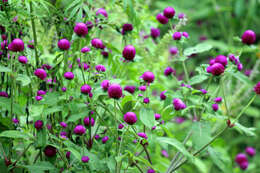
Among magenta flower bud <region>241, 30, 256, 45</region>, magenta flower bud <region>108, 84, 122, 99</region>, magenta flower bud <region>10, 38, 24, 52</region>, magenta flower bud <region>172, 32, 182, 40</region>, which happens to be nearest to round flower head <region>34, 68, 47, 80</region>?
magenta flower bud <region>10, 38, 24, 52</region>

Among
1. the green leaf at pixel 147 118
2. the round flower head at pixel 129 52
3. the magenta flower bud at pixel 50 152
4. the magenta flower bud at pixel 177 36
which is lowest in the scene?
the magenta flower bud at pixel 50 152

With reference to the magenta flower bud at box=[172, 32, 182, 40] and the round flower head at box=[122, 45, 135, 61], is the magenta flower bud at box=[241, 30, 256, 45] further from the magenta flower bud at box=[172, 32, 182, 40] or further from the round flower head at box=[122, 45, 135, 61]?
the round flower head at box=[122, 45, 135, 61]

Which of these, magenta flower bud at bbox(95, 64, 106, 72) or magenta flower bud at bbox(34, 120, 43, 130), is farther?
magenta flower bud at bbox(95, 64, 106, 72)

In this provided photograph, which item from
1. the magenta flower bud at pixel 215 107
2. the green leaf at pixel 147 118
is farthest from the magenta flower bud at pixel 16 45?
the magenta flower bud at pixel 215 107

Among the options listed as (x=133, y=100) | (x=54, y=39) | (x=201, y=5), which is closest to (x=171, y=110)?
(x=133, y=100)

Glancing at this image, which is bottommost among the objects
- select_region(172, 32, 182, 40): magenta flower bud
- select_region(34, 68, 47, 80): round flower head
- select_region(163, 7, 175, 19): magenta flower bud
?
select_region(34, 68, 47, 80): round flower head

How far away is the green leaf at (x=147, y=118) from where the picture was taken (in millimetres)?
780

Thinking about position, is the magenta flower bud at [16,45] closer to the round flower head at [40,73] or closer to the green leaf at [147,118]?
the round flower head at [40,73]

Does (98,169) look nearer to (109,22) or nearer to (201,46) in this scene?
(109,22)

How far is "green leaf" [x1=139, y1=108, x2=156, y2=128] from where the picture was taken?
78 centimetres

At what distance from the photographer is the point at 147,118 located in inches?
31.6

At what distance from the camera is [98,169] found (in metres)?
0.81

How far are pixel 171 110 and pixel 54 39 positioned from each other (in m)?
0.56

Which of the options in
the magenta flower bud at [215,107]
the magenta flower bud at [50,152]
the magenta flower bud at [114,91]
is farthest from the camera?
the magenta flower bud at [215,107]
